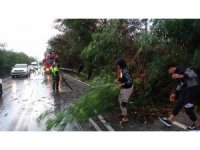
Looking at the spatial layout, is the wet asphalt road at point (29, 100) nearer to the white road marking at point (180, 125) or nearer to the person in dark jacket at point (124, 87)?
the person in dark jacket at point (124, 87)

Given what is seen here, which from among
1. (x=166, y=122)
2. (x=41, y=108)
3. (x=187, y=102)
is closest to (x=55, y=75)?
(x=41, y=108)

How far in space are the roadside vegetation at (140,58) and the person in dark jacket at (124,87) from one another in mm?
166

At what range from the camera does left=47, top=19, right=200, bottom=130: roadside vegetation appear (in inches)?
282

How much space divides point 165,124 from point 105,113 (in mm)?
1228

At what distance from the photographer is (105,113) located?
732 centimetres

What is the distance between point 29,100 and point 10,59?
1.08 meters

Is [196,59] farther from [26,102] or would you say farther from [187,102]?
[26,102]

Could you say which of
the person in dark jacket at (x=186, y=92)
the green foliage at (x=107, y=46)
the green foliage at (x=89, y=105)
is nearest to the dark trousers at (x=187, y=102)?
the person in dark jacket at (x=186, y=92)

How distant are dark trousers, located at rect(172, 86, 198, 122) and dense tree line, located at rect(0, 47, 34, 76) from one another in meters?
3.49

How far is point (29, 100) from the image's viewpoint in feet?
28.3

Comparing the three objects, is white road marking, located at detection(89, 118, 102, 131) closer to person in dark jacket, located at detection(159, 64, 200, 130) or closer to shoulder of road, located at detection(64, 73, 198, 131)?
shoulder of road, located at detection(64, 73, 198, 131)
